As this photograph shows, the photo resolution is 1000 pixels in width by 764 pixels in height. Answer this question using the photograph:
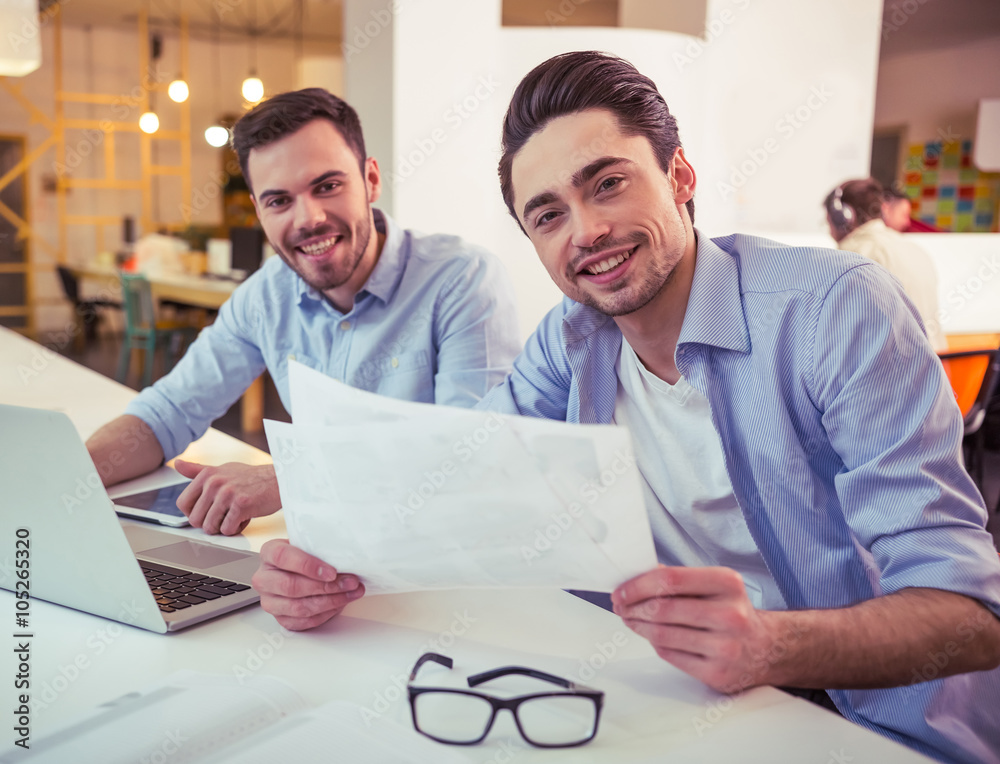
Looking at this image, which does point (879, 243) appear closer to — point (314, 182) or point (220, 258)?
point (314, 182)

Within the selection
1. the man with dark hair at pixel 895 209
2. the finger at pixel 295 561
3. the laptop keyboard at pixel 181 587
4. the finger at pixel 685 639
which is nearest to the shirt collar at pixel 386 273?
the laptop keyboard at pixel 181 587

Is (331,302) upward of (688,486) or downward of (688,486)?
upward

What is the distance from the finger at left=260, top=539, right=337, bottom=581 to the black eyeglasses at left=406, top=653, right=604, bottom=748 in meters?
0.14

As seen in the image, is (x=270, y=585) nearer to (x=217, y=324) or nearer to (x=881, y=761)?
(x=881, y=761)

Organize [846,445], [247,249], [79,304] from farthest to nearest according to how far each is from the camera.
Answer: [79,304], [247,249], [846,445]

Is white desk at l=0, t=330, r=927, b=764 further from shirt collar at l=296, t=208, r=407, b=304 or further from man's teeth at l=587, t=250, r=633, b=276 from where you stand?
shirt collar at l=296, t=208, r=407, b=304

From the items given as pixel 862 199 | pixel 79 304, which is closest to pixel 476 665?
pixel 862 199

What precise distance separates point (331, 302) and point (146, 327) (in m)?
4.88

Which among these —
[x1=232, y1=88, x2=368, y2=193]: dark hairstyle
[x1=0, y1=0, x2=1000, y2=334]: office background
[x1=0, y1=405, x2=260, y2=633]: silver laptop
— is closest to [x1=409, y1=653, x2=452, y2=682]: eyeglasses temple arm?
[x1=0, y1=405, x2=260, y2=633]: silver laptop

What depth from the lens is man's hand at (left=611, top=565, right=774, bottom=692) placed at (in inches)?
27.8

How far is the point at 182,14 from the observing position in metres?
8.97

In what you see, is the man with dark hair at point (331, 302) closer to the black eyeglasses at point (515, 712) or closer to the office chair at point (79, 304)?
the black eyeglasses at point (515, 712)

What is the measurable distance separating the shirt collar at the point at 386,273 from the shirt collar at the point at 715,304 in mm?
720

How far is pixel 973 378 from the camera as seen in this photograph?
10.2 ft
